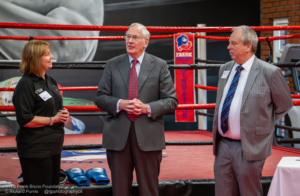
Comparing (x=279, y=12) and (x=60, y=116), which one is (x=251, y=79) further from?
(x=279, y=12)


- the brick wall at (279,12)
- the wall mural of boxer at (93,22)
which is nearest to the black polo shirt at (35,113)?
the wall mural of boxer at (93,22)

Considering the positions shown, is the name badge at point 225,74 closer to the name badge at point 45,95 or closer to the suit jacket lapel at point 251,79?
the suit jacket lapel at point 251,79

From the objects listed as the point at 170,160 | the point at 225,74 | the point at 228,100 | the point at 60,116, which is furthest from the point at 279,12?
the point at 60,116

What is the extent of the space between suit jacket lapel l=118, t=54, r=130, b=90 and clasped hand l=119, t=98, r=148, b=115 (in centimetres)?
13

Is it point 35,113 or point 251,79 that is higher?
point 251,79

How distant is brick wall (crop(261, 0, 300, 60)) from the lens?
5250 mm

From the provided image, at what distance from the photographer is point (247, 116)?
5.61ft

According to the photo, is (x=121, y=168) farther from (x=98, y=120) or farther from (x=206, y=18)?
(x=206, y=18)

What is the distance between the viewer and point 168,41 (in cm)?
505

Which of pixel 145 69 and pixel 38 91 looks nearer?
pixel 38 91

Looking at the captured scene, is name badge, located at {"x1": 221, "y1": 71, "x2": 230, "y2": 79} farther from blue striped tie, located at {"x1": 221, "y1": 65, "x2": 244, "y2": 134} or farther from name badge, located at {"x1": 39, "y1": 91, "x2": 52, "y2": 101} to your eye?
name badge, located at {"x1": 39, "y1": 91, "x2": 52, "y2": 101}

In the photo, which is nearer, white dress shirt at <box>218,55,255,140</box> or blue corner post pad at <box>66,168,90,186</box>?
white dress shirt at <box>218,55,255,140</box>

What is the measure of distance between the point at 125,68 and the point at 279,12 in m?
4.41

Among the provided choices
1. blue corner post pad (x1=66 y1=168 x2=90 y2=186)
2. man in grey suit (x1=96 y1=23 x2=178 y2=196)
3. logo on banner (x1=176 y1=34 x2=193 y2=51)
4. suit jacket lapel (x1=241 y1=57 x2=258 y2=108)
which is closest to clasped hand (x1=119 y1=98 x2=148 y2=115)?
man in grey suit (x1=96 y1=23 x2=178 y2=196)
